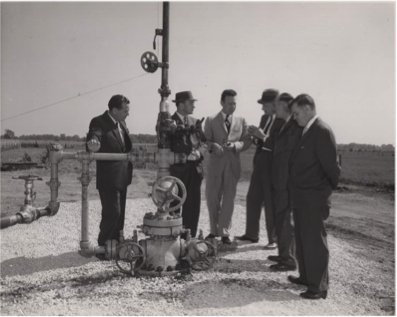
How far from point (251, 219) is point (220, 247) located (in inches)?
23.7

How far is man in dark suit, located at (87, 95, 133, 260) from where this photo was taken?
13.6ft

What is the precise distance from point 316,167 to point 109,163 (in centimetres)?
205

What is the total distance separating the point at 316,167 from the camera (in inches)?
126

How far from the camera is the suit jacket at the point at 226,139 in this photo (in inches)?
192

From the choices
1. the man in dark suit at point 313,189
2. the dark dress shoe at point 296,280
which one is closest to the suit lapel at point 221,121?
the man in dark suit at point 313,189

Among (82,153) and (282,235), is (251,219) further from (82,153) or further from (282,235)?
(82,153)

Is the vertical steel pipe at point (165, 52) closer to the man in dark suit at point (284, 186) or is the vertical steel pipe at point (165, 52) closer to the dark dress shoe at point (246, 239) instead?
the man in dark suit at point (284, 186)

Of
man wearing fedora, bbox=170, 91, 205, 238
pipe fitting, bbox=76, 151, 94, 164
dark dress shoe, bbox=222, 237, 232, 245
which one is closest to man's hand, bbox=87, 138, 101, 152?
pipe fitting, bbox=76, 151, 94, 164

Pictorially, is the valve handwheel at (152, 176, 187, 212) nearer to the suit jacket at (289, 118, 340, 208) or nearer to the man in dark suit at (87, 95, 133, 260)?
the man in dark suit at (87, 95, 133, 260)

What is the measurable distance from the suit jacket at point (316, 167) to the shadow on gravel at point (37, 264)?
7.71 ft

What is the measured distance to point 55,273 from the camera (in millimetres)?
3807

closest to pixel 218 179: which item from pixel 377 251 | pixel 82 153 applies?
pixel 82 153

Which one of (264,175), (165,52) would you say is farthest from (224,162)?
(165,52)

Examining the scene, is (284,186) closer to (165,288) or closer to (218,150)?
(218,150)
